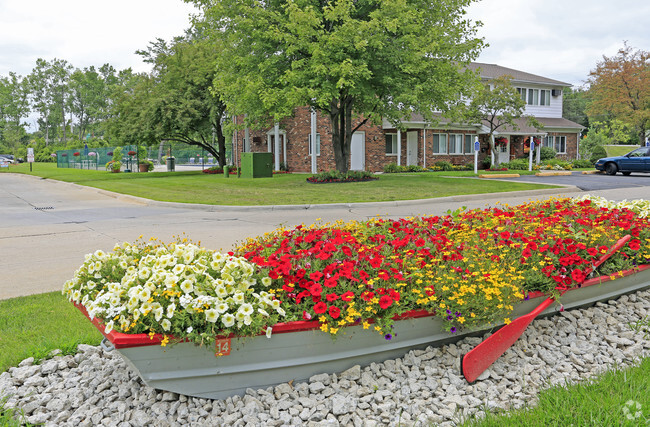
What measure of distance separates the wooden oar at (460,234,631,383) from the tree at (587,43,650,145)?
140 feet

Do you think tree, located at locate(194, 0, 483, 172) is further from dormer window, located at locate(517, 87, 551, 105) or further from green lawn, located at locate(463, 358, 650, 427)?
dormer window, located at locate(517, 87, 551, 105)

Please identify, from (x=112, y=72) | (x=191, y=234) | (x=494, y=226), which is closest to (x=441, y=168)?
(x=191, y=234)

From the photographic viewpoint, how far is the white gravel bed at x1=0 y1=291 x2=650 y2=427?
10.4ft

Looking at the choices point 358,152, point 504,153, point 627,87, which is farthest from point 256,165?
point 627,87

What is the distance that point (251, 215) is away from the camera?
13422mm

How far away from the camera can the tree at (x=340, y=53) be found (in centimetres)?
1903

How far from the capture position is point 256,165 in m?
26.8

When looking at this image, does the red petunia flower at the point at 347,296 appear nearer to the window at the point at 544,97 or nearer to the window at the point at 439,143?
the window at the point at 439,143

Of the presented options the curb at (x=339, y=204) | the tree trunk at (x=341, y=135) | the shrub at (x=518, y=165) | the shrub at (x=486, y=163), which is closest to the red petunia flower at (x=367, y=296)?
the curb at (x=339, y=204)

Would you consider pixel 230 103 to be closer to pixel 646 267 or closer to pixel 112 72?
pixel 646 267

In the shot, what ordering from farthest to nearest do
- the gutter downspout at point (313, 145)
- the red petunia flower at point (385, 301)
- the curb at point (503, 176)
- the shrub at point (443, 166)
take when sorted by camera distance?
the shrub at point (443, 166)
the gutter downspout at point (313, 145)
the curb at point (503, 176)
the red petunia flower at point (385, 301)

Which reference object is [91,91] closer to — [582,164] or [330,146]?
[330,146]

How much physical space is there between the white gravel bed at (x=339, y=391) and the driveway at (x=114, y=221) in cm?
272

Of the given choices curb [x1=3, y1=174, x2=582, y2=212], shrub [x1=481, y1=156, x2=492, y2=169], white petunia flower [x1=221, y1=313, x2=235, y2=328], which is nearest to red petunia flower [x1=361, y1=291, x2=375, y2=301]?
white petunia flower [x1=221, y1=313, x2=235, y2=328]
